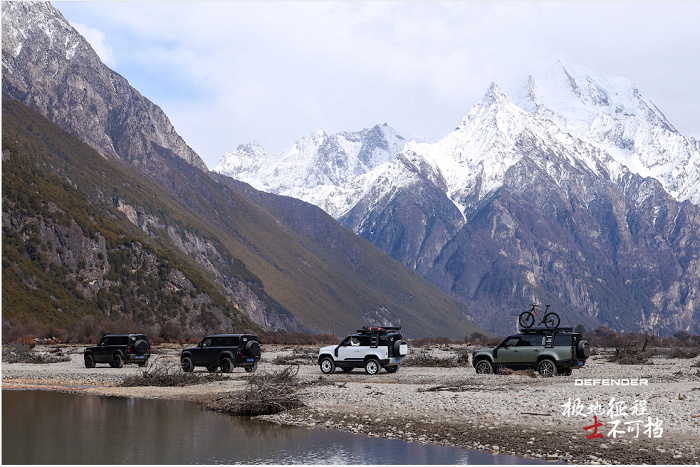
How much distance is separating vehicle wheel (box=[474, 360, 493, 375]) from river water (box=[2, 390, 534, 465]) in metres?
16.6

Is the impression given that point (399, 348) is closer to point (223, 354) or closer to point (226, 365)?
point (226, 365)

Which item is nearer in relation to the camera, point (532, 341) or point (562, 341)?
point (562, 341)

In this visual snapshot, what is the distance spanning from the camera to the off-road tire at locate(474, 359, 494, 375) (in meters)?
36.1

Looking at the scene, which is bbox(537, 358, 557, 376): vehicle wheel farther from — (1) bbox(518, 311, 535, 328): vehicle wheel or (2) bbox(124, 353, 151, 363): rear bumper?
(2) bbox(124, 353, 151, 363): rear bumper

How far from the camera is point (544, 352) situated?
113 feet

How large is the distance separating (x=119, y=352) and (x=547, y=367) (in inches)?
1093

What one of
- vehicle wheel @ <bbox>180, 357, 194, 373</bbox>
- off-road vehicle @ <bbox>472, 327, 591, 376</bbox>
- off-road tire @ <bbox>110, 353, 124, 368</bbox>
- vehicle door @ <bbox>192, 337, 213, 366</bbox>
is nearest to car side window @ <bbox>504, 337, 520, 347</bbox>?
off-road vehicle @ <bbox>472, 327, 591, 376</bbox>

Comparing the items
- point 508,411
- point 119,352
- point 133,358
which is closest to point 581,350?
point 508,411

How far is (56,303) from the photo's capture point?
365 ft

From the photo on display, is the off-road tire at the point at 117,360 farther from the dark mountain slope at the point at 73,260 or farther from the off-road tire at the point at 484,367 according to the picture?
the dark mountain slope at the point at 73,260

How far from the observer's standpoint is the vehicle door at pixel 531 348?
113 feet

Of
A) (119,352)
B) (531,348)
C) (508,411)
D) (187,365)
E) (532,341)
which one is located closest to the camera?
(508,411)

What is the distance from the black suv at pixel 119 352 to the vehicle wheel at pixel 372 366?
16.8 metres

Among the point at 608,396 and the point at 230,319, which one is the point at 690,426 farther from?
the point at 230,319
